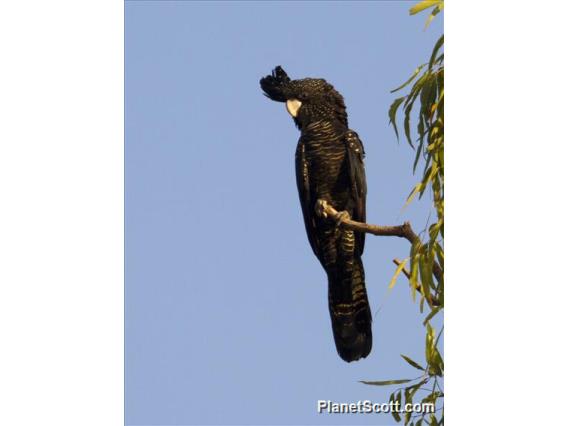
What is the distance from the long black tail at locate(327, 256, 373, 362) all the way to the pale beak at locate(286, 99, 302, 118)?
635 millimetres

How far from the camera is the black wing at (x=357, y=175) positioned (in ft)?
11.6

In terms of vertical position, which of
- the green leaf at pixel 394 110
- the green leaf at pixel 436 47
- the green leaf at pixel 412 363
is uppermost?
the green leaf at pixel 436 47

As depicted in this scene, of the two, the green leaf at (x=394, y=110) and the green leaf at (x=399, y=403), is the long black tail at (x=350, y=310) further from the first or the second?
the green leaf at (x=394, y=110)

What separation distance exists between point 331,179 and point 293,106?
35cm

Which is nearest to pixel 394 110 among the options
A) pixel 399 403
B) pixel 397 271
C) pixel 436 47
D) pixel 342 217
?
pixel 436 47

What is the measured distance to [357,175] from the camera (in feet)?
11.7

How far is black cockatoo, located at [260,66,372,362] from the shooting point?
3.33m

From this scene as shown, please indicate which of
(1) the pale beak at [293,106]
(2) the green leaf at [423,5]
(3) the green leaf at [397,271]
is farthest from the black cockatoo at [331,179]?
(2) the green leaf at [423,5]

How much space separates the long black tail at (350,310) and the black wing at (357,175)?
16 cm

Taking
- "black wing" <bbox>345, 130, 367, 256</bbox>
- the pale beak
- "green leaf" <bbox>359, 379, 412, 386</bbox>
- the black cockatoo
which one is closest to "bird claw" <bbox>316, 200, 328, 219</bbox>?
the black cockatoo

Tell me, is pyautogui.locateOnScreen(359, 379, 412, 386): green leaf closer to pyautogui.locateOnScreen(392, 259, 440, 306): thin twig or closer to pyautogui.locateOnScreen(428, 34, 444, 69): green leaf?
pyautogui.locateOnScreen(392, 259, 440, 306): thin twig
